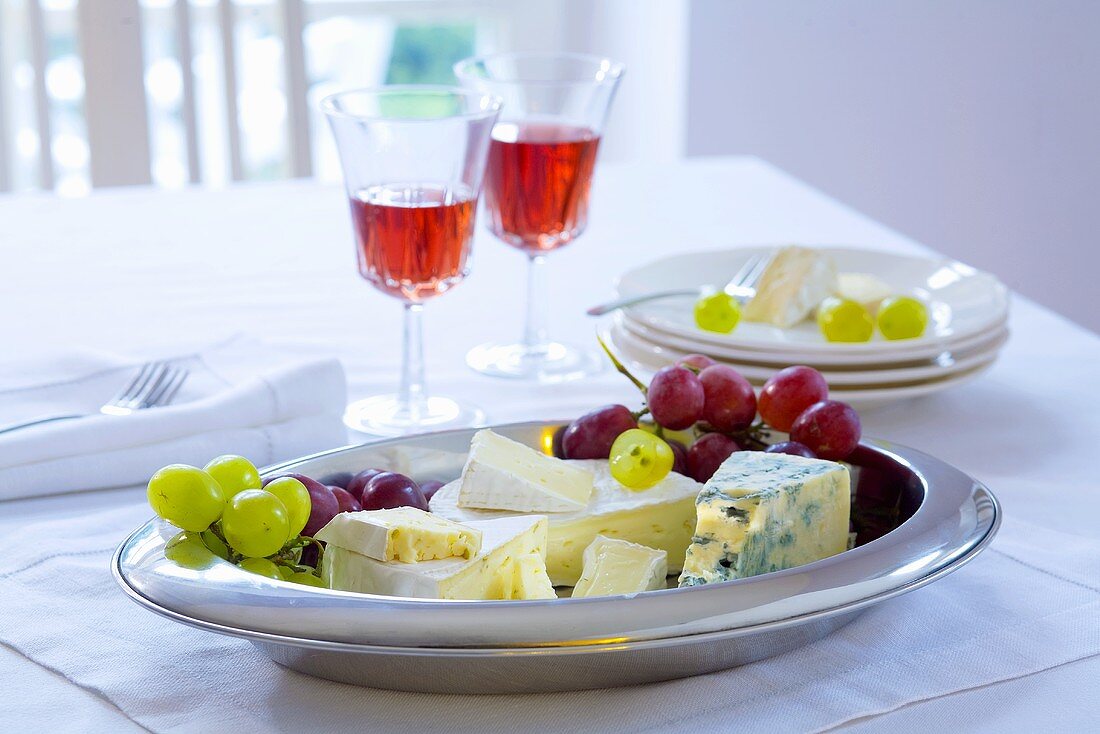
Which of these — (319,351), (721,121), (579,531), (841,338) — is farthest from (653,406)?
(721,121)

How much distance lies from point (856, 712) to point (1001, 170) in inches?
90.9

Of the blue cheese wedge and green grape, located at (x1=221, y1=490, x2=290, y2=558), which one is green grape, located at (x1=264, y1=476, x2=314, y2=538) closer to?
green grape, located at (x1=221, y1=490, x2=290, y2=558)

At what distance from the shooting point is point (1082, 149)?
2.50m

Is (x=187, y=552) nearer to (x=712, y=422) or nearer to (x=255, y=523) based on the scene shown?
(x=255, y=523)

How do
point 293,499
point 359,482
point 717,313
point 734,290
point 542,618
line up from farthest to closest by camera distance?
1. point 734,290
2. point 717,313
3. point 359,482
4. point 293,499
5. point 542,618

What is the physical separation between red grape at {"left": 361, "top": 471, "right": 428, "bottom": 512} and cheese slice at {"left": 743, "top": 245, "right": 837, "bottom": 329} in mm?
564

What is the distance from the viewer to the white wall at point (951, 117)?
2.52m

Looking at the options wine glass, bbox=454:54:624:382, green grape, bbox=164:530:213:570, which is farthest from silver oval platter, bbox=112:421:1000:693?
wine glass, bbox=454:54:624:382

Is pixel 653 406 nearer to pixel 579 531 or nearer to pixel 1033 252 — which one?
pixel 579 531

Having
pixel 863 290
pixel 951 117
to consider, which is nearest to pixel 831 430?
pixel 863 290

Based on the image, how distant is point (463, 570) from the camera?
24.2 inches

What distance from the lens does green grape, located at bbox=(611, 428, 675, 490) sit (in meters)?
0.76

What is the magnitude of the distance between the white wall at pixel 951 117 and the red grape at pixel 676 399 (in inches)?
76.2

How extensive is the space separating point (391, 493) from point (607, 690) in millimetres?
186
